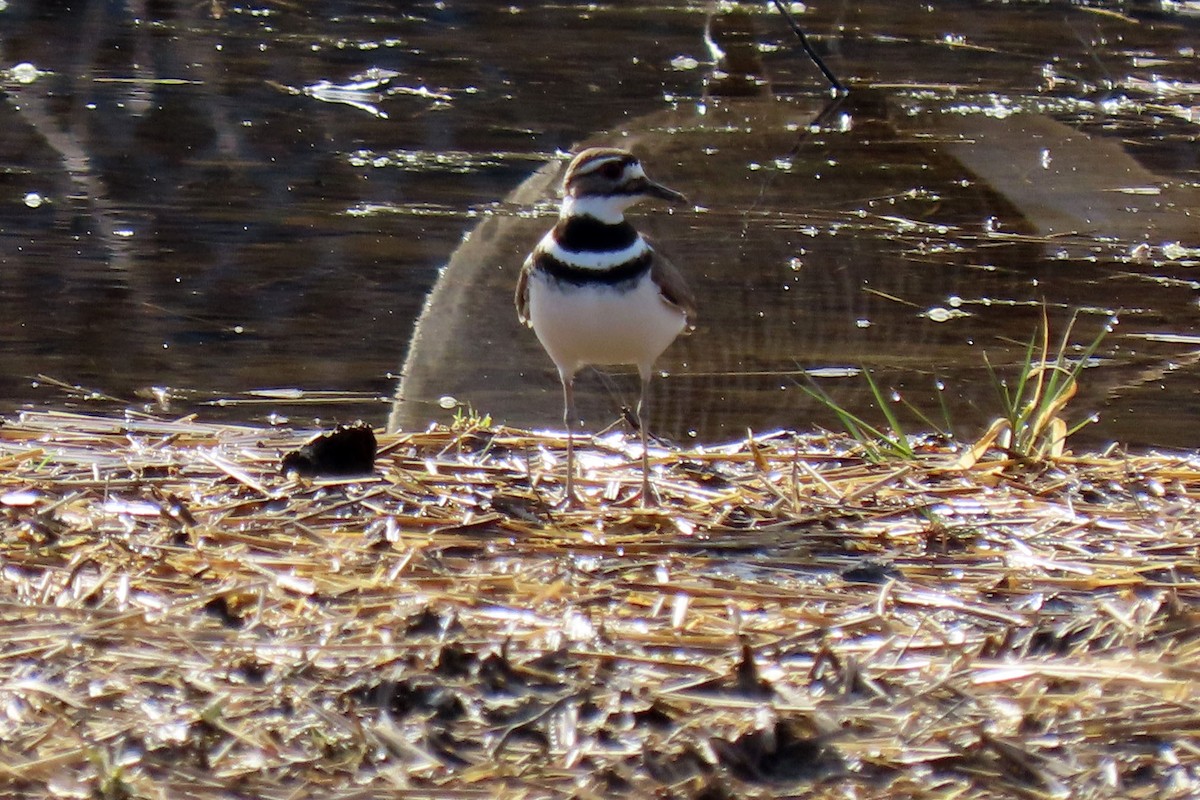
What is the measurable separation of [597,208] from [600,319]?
0.28 m

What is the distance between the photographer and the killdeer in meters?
4.22

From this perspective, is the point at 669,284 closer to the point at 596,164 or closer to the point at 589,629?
the point at 596,164

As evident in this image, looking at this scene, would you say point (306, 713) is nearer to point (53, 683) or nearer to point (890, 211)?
point (53, 683)

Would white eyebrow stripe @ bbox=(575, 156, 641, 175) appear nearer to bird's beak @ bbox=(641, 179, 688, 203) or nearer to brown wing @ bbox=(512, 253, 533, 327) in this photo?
bird's beak @ bbox=(641, 179, 688, 203)

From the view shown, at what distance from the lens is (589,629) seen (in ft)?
10.5

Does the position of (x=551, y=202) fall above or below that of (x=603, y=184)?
below

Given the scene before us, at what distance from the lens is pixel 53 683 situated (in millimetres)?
2951

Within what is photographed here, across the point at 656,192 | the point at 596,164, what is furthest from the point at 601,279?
the point at 656,192

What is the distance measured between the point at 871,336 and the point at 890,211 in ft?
6.02

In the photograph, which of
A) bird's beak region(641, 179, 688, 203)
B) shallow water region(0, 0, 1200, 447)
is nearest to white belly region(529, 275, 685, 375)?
bird's beak region(641, 179, 688, 203)

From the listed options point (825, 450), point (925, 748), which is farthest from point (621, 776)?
point (825, 450)

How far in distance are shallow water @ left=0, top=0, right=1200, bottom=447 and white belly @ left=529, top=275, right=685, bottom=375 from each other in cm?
92

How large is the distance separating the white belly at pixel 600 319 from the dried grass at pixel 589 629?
317 millimetres

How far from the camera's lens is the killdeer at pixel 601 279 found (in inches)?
166
